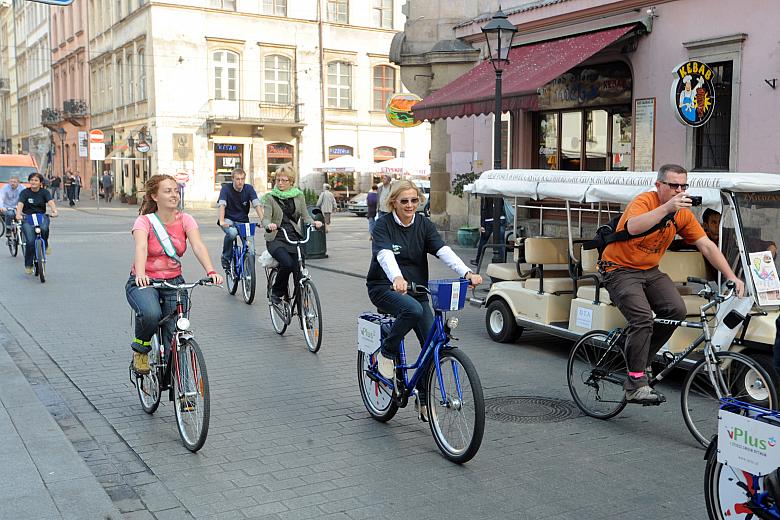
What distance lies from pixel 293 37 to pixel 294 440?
38.7 meters

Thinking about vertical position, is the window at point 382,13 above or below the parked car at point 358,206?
above

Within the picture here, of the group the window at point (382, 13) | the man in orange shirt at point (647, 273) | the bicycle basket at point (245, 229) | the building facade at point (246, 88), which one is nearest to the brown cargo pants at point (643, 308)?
the man in orange shirt at point (647, 273)

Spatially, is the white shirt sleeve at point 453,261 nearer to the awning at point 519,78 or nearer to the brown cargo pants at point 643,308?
the brown cargo pants at point 643,308

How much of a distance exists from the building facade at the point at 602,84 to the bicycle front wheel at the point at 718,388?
8431 mm

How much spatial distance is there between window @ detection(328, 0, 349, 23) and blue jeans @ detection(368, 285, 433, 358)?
39297mm

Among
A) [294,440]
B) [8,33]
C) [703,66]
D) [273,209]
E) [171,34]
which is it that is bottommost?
[294,440]

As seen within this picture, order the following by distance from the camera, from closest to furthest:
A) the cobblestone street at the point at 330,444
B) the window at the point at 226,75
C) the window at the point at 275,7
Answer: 1. the cobblestone street at the point at 330,444
2. the window at the point at 226,75
3. the window at the point at 275,7

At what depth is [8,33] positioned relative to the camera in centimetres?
7988

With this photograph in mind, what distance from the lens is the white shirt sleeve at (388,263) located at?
17.7 feet

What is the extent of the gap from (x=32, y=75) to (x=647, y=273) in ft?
236

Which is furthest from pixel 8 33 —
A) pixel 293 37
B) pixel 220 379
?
pixel 220 379

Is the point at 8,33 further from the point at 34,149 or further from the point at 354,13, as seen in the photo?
the point at 354,13

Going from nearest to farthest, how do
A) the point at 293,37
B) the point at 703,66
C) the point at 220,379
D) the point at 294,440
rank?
the point at 294,440, the point at 220,379, the point at 703,66, the point at 293,37

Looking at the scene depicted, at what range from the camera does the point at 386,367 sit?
19.4ft
